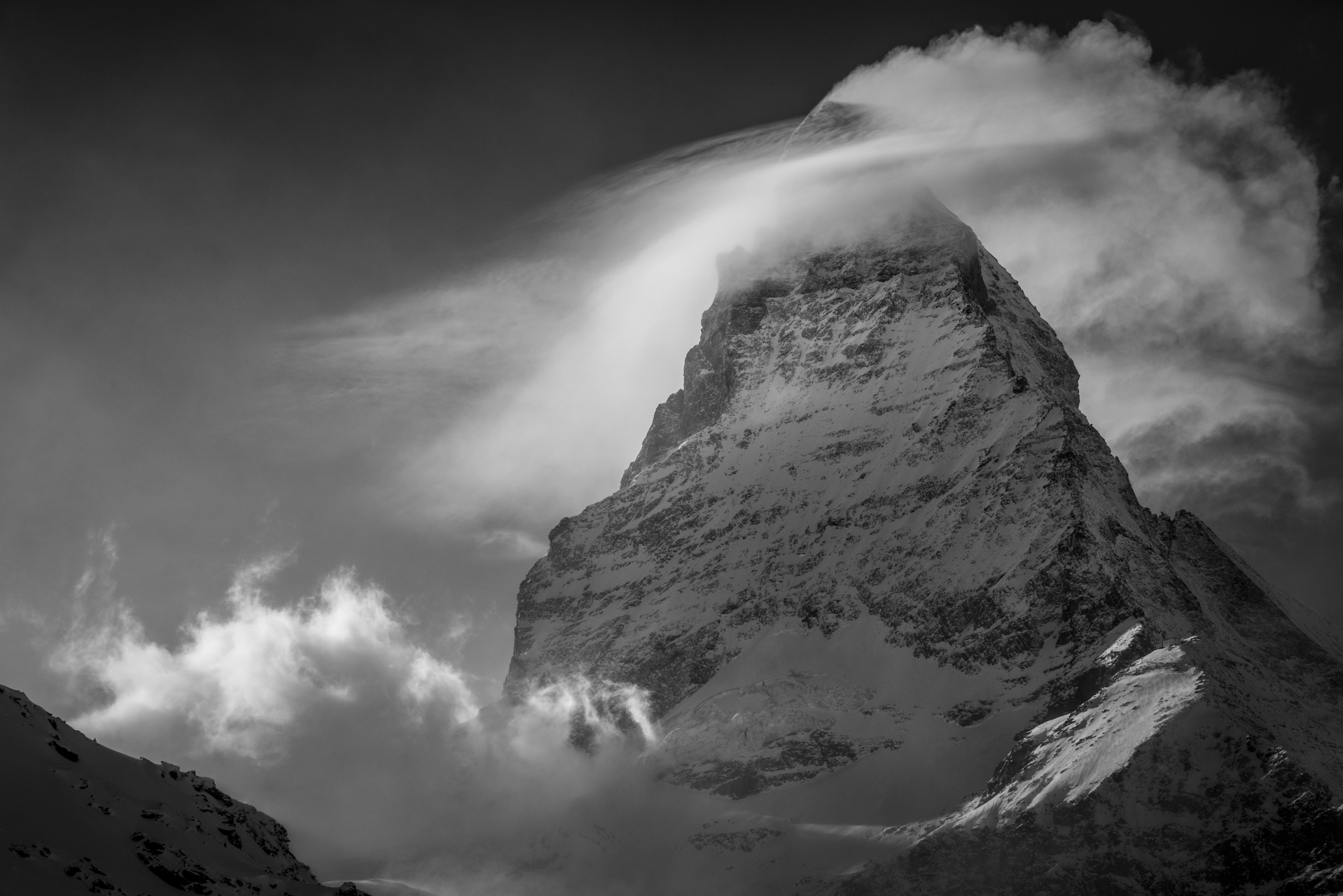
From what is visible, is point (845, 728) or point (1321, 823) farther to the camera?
point (845, 728)

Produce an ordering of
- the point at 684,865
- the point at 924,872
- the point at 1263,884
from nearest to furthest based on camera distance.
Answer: the point at 1263,884 < the point at 924,872 < the point at 684,865

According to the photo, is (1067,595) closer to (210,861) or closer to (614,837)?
(614,837)

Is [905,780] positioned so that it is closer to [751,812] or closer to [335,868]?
[751,812]

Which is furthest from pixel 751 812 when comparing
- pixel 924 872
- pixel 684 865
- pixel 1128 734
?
pixel 1128 734

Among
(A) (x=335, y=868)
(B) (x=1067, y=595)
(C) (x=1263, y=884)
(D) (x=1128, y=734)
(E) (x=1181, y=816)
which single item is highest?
(B) (x=1067, y=595)

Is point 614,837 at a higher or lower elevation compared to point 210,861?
higher

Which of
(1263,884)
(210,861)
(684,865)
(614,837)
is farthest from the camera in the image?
(614,837)
